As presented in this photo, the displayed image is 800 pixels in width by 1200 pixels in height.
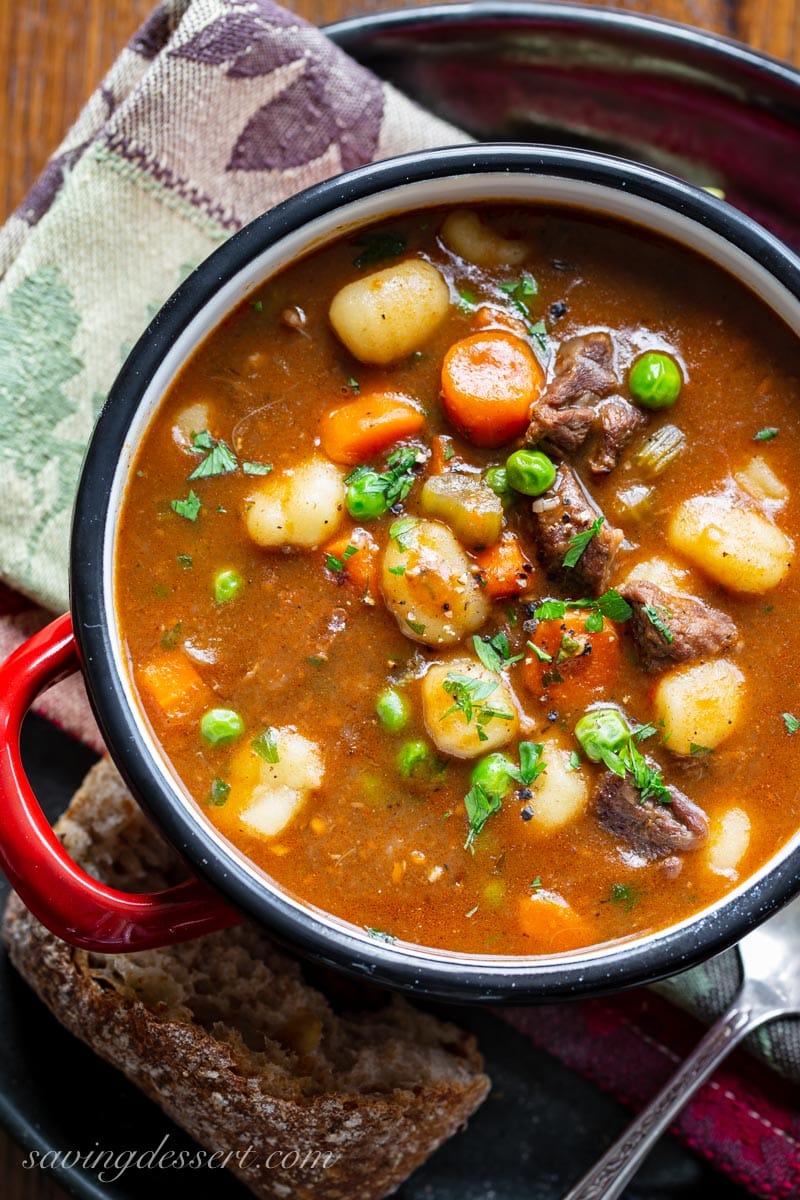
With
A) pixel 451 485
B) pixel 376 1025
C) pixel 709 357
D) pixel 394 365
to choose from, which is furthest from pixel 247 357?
pixel 376 1025

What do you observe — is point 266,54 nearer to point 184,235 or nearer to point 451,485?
point 184,235

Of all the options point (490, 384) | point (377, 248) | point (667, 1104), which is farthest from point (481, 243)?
point (667, 1104)

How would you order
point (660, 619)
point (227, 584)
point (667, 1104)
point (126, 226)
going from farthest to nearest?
1. point (126, 226)
2. point (667, 1104)
3. point (227, 584)
4. point (660, 619)

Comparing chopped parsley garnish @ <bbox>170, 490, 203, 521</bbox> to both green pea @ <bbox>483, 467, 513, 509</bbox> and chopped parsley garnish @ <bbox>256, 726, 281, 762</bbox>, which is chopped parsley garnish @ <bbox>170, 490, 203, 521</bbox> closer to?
chopped parsley garnish @ <bbox>256, 726, 281, 762</bbox>

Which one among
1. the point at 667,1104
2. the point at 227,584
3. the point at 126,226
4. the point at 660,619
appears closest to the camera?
the point at 660,619

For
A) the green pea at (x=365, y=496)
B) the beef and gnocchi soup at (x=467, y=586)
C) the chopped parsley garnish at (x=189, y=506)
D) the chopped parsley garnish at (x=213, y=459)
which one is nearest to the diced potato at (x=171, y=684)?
the beef and gnocchi soup at (x=467, y=586)

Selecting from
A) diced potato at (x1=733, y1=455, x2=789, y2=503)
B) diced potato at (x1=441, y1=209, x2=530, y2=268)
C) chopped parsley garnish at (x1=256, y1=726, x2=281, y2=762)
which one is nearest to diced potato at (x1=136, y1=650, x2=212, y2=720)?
chopped parsley garnish at (x1=256, y1=726, x2=281, y2=762)

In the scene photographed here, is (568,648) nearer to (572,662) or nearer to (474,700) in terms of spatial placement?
(572,662)
